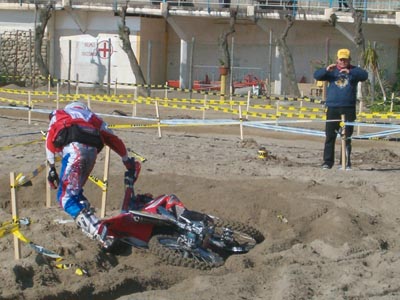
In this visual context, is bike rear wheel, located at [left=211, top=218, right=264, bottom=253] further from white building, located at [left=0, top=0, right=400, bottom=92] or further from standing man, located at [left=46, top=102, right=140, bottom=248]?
white building, located at [left=0, top=0, right=400, bottom=92]

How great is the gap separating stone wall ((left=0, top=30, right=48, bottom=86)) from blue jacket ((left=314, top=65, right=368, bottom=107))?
25.4 meters

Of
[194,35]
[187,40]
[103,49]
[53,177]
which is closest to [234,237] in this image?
[53,177]

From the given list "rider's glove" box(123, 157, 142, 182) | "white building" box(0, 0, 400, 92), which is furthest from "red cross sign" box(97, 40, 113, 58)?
"rider's glove" box(123, 157, 142, 182)

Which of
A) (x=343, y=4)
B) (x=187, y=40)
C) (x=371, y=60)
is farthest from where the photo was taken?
(x=187, y=40)

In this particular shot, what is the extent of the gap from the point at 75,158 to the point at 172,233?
4.07ft

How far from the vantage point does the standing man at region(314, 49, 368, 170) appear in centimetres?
1282

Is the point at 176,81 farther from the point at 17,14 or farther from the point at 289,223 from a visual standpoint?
the point at 289,223

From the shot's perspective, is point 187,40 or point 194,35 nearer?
point 187,40

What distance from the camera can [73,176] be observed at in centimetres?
809

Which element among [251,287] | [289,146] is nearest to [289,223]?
[251,287]

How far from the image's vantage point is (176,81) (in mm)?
36469

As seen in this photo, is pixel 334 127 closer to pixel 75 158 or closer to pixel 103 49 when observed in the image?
pixel 75 158

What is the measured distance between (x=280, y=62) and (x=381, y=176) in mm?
21269

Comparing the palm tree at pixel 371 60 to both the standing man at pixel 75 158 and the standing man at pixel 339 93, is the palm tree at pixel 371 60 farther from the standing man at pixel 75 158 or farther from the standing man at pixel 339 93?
the standing man at pixel 75 158
